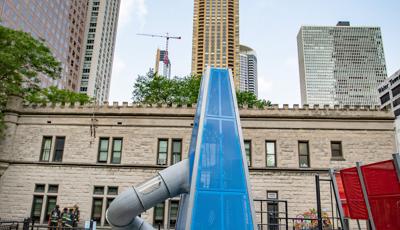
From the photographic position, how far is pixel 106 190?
74.8 feet

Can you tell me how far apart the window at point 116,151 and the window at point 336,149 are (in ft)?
52.3

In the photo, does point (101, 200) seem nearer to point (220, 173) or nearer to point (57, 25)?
point (220, 173)

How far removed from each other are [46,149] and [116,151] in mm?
5587

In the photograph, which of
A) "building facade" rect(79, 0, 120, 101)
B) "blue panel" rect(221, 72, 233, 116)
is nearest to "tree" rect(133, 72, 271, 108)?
"blue panel" rect(221, 72, 233, 116)

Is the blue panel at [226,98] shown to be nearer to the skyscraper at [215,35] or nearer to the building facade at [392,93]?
the building facade at [392,93]

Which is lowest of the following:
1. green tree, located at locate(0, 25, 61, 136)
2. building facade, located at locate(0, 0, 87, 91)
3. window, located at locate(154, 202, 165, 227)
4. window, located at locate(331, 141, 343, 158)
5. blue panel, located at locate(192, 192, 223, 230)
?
window, located at locate(154, 202, 165, 227)

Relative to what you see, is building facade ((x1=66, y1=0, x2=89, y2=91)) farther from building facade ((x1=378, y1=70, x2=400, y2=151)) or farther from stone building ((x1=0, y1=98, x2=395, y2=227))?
building facade ((x1=378, y1=70, x2=400, y2=151))

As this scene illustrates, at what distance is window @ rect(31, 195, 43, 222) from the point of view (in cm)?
2266

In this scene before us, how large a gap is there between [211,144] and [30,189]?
20.4 metres

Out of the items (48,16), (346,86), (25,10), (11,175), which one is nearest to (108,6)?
(48,16)

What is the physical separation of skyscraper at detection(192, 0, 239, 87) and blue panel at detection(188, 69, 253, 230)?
131m

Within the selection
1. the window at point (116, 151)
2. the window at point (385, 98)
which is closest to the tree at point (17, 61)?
the window at point (116, 151)

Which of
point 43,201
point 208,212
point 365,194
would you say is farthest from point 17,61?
point 365,194

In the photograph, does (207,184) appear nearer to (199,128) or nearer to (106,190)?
(199,128)
